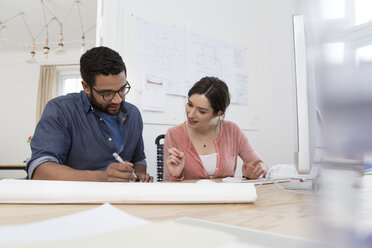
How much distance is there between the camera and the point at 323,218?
286 millimetres

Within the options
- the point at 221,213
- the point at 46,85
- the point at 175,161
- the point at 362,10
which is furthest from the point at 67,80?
the point at 362,10

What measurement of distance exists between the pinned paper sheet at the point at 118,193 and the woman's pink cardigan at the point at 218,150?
70cm

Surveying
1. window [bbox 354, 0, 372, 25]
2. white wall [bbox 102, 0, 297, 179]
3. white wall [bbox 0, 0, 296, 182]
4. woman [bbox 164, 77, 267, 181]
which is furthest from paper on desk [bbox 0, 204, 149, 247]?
white wall [bbox 102, 0, 297, 179]

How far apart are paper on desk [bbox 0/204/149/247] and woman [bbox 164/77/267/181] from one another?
3.06ft

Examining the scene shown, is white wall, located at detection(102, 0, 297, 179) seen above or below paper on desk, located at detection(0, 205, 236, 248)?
above

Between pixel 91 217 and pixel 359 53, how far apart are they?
0.38 meters

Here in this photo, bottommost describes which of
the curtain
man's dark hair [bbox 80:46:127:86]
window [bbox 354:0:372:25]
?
window [bbox 354:0:372:25]

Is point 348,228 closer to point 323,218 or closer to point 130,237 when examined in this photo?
point 323,218

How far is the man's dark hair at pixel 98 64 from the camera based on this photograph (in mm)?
1138

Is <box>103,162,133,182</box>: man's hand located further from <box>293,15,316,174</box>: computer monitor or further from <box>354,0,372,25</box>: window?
<box>354,0,372,25</box>: window

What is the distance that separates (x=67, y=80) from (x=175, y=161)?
4931 mm

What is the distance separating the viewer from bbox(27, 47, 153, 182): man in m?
1.06

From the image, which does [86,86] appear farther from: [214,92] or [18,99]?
[18,99]

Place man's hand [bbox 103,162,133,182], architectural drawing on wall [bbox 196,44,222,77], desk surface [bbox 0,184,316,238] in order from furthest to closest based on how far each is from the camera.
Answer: architectural drawing on wall [bbox 196,44,222,77] < man's hand [bbox 103,162,133,182] < desk surface [bbox 0,184,316,238]
